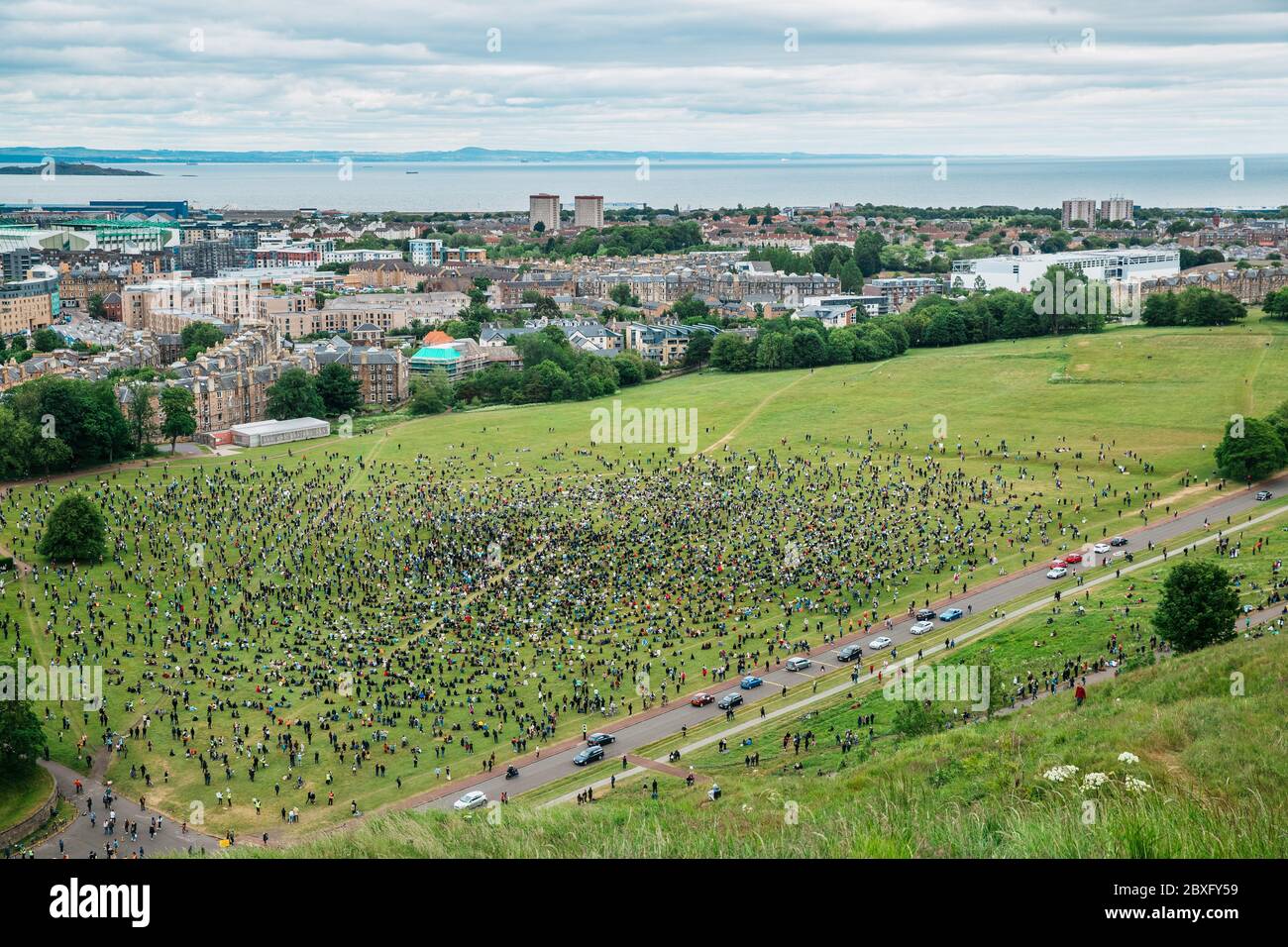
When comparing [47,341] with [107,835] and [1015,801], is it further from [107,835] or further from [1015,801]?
[1015,801]

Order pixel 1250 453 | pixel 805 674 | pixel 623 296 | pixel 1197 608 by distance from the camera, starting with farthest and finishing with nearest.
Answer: pixel 623 296 < pixel 1250 453 < pixel 805 674 < pixel 1197 608

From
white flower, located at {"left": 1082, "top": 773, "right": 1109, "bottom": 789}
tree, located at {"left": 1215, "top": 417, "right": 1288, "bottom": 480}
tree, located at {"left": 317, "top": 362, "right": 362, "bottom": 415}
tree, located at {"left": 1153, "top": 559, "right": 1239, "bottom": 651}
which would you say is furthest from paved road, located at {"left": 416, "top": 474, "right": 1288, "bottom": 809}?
tree, located at {"left": 317, "top": 362, "right": 362, "bottom": 415}

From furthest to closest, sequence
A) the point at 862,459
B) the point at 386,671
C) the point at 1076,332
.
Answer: the point at 1076,332 < the point at 862,459 < the point at 386,671

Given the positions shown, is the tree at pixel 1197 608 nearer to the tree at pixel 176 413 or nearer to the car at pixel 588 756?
the car at pixel 588 756

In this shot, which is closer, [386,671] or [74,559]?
[386,671]

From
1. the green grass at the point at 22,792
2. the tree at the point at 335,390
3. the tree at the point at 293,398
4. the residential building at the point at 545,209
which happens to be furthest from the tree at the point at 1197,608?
the residential building at the point at 545,209

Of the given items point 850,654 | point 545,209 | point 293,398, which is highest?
point 545,209

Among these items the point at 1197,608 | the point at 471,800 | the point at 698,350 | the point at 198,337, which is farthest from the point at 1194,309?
the point at 471,800
